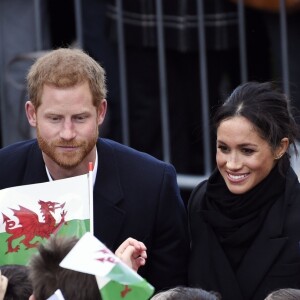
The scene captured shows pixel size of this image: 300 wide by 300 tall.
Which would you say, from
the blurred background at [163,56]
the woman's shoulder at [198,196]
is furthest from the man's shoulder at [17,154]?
the blurred background at [163,56]

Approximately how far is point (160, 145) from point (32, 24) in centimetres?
97

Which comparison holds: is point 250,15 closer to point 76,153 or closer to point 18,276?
point 76,153

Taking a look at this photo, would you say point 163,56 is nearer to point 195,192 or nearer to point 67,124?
point 195,192

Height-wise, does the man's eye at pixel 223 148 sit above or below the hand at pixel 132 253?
above

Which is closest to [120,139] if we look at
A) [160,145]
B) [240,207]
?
[160,145]

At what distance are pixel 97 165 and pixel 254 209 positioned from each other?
64cm

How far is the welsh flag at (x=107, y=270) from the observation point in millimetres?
3697

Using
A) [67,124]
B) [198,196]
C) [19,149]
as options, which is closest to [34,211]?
[67,124]

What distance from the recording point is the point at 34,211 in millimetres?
Answer: 4590

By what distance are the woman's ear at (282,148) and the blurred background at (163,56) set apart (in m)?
1.78

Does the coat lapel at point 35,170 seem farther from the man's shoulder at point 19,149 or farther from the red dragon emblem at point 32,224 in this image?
the red dragon emblem at point 32,224

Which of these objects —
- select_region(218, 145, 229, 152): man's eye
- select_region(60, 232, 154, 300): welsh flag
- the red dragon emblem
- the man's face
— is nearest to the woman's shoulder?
select_region(218, 145, 229, 152): man's eye

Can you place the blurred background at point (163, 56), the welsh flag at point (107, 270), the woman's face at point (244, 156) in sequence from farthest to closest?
the blurred background at point (163, 56)
the woman's face at point (244, 156)
the welsh flag at point (107, 270)

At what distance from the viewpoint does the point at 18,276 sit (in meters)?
4.12
